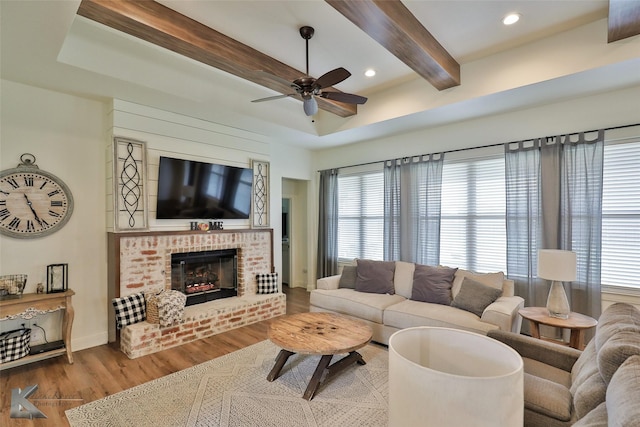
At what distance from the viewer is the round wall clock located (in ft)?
10.3

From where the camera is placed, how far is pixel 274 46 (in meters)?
3.15

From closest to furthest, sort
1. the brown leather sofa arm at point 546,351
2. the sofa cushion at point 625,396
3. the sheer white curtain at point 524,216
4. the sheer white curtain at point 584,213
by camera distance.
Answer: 1. the sofa cushion at point 625,396
2. the brown leather sofa arm at point 546,351
3. the sheer white curtain at point 584,213
4. the sheer white curtain at point 524,216

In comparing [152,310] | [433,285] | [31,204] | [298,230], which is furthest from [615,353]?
[298,230]

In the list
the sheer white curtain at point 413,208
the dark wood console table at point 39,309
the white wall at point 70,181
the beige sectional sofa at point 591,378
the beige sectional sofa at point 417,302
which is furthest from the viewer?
the sheer white curtain at point 413,208

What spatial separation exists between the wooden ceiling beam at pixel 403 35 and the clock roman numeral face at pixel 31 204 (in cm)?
351

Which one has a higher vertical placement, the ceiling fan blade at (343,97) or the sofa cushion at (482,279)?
the ceiling fan blade at (343,97)

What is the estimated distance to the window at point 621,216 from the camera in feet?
10.8

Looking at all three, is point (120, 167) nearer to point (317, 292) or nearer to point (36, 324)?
point (36, 324)

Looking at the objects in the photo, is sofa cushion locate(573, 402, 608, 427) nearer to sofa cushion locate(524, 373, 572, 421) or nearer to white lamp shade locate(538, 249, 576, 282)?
sofa cushion locate(524, 373, 572, 421)

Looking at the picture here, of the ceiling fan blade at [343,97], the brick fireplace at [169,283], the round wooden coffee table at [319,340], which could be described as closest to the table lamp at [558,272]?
the round wooden coffee table at [319,340]

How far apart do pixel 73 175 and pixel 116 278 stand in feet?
4.27

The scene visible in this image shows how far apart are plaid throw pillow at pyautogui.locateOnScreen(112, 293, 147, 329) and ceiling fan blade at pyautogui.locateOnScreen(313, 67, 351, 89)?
315 centimetres

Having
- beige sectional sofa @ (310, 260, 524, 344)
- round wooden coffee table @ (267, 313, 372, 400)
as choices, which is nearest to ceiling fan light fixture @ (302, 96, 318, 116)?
round wooden coffee table @ (267, 313, 372, 400)

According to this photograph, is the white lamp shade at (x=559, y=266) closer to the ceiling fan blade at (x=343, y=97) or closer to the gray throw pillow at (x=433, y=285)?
the gray throw pillow at (x=433, y=285)
